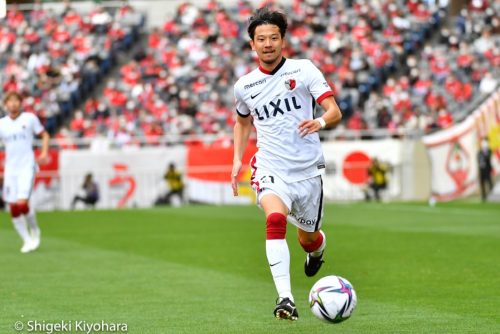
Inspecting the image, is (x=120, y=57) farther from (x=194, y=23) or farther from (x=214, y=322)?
(x=214, y=322)

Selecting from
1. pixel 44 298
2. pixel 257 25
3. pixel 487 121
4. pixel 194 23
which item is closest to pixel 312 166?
pixel 257 25

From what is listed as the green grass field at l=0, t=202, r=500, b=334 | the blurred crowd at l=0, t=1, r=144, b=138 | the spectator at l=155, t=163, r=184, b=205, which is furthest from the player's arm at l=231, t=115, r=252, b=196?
the blurred crowd at l=0, t=1, r=144, b=138

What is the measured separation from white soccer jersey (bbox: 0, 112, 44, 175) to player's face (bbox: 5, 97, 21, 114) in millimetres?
262

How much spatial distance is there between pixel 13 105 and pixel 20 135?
607mm

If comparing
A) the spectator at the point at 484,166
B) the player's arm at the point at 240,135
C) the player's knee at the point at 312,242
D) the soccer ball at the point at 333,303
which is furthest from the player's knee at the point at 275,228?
the spectator at the point at 484,166

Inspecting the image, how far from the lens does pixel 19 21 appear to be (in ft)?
158

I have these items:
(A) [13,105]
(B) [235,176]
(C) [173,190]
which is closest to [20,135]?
(A) [13,105]

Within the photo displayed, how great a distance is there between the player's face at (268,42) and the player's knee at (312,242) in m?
1.96

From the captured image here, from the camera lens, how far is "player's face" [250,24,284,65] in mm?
9570

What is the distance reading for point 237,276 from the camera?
45.0 ft

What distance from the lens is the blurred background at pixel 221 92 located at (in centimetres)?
3562

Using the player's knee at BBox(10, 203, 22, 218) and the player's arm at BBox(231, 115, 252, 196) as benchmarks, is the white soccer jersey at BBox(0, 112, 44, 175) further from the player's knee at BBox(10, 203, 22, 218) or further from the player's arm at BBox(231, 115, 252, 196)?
the player's arm at BBox(231, 115, 252, 196)

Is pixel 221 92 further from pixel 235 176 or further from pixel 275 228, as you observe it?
pixel 275 228

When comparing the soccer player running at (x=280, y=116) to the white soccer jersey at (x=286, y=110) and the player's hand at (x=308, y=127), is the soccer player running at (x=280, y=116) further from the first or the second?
the player's hand at (x=308, y=127)
